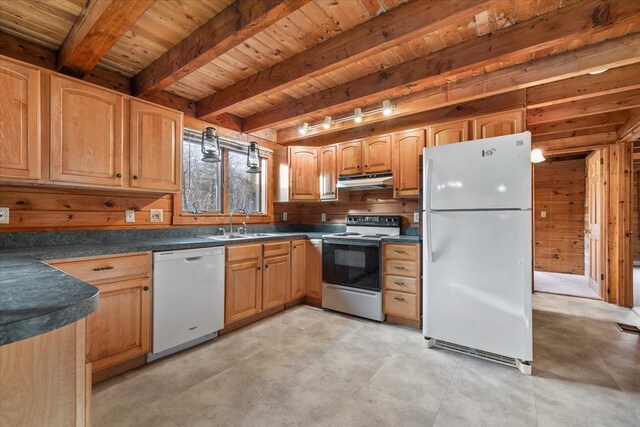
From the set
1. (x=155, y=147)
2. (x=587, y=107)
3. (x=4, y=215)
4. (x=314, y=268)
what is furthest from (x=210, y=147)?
(x=587, y=107)

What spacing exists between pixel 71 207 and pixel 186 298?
45.5 inches

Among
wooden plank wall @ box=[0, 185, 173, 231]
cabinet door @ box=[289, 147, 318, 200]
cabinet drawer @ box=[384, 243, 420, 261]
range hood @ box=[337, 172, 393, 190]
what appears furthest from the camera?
cabinet door @ box=[289, 147, 318, 200]

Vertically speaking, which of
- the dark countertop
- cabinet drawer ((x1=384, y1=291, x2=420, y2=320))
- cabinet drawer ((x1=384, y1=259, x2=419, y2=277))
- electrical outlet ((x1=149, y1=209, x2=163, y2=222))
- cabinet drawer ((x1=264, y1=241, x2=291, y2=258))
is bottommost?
cabinet drawer ((x1=384, y1=291, x2=420, y2=320))

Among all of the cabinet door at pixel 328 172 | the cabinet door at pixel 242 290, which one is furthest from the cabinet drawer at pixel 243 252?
the cabinet door at pixel 328 172

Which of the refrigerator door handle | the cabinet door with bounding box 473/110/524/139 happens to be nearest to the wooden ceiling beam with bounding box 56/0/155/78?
the refrigerator door handle

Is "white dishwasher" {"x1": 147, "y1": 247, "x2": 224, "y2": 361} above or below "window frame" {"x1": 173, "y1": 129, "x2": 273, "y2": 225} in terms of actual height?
below

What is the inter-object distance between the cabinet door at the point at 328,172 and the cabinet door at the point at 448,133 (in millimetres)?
1211

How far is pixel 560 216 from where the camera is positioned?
5953 mm

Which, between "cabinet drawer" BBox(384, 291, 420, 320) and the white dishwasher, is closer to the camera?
the white dishwasher

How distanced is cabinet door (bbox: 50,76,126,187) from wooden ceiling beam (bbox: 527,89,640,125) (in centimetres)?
427

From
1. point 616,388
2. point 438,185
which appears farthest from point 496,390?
point 438,185

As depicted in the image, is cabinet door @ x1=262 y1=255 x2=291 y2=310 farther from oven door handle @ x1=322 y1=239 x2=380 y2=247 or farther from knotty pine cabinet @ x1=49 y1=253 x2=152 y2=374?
knotty pine cabinet @ x1=49 y1=253 x2=152 y2=374

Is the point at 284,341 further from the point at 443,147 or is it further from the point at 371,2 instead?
the point at 371,2

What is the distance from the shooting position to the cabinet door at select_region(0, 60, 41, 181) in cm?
180
